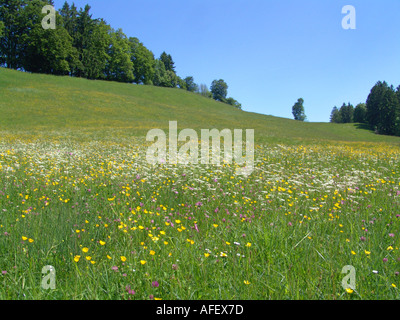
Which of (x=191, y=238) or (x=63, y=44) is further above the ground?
(x=63, y=44)

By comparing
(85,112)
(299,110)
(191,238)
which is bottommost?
(191,238)

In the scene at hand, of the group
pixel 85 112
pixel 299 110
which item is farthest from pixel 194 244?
pixel 299 110

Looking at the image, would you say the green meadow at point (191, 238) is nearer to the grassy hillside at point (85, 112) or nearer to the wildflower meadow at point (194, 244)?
the wildflower meadow at point (194, 244)

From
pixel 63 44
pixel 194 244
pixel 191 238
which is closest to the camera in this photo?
pixel 194 244

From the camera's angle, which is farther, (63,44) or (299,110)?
(299,110)

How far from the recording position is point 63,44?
6266cm

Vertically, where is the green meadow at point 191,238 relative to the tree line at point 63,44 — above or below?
below

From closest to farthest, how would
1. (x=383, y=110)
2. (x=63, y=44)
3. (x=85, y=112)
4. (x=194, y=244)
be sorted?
(x=194, y=244) → (x=85, y=112) → (x=63, y=44) → (x=383, y=110)

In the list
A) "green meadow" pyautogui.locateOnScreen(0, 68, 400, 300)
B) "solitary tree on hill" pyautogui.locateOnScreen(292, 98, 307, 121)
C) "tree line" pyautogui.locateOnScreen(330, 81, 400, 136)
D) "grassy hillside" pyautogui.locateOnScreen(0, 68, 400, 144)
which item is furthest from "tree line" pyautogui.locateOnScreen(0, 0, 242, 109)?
"solitary tree on hill" pyautogui.locateOnScreen(292, 98, 307, 121)

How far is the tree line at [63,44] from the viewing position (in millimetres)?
61719

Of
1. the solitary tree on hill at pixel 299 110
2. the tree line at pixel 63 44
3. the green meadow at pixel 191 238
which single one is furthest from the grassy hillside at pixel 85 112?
the solitary tree on hill at pixel 299 110

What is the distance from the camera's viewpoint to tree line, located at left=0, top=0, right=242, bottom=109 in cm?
6172

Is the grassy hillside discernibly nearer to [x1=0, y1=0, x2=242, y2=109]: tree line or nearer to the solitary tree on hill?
[x1=0, y1=0, x2=242, y2=109]: tree line

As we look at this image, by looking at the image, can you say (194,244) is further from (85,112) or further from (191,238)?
(85,112)
